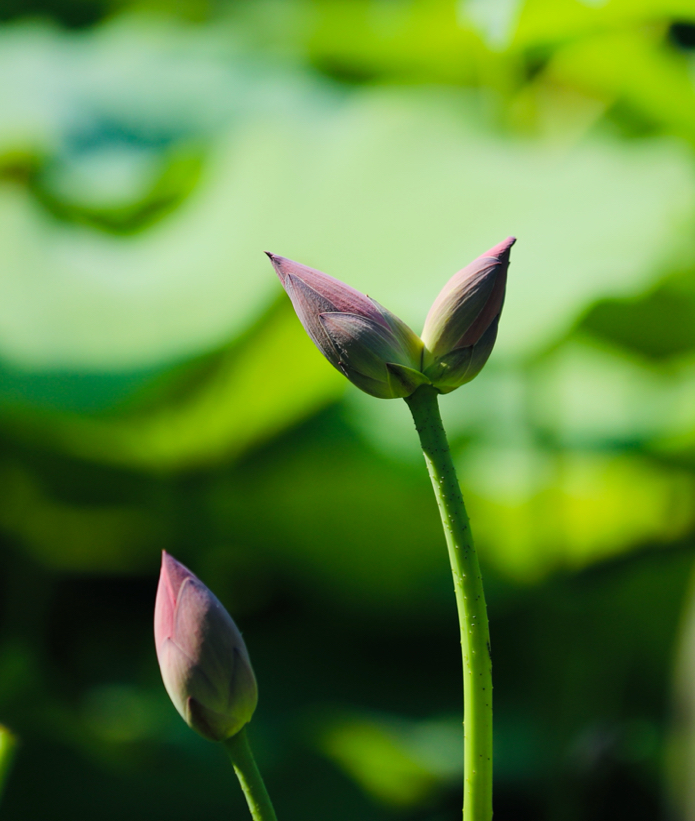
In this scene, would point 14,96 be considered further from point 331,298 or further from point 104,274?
point 331,298

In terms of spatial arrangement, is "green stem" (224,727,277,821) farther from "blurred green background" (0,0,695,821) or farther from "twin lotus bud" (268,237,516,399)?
"blurred green background" (0,0,695,821)

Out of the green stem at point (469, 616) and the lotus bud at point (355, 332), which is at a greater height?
the lotus bud at point (355, 332)

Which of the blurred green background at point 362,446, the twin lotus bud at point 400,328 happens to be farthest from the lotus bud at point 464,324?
the blurred green background at point 362,446

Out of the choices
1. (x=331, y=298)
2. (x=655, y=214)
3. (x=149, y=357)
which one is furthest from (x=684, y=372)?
(x=331, y=298)

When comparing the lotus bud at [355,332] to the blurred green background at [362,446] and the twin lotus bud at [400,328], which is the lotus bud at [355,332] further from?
the blurred green background at [362,446]

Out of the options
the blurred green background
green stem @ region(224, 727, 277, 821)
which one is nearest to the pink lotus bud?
green stem @ region(224, 727, 277, 821)

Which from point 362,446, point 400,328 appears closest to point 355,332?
point 400,328

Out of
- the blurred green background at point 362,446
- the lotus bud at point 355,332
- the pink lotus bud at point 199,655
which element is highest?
the blurred green background at point 362,446

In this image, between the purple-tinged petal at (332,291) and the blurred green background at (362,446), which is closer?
the purple-tinged petal at (332,291)
